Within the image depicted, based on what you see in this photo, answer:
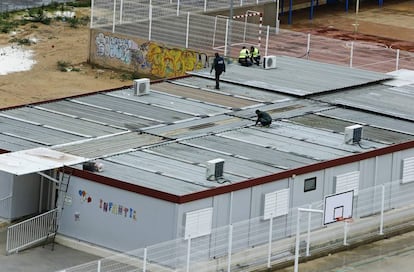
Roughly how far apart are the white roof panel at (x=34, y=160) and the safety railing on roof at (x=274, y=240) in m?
3.41

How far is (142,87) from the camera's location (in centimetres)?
5475

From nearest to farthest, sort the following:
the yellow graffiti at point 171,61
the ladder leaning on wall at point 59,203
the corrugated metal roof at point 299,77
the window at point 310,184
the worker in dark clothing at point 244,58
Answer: the ladder leaning on wall at point 59,203
the window at point 310,184
the corrugated metal roof at point 299,77
the worker in dark clothing at point 244,58
the yellow graffiti at point 171,61

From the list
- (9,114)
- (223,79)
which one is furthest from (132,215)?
(223,79)

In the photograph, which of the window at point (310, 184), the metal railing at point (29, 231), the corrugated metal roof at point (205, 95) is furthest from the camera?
the corrugated metal roof at point (205, 95)

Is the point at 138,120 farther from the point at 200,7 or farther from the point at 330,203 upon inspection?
the point at 200,7

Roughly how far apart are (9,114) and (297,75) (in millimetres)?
12480

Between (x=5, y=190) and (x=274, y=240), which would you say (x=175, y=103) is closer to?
(x=5, y=190)

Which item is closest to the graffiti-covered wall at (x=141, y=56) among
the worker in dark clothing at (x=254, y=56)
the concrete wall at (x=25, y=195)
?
the worker in dark clothing at (x=254, y=56)

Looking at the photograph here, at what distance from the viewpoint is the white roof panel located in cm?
4450

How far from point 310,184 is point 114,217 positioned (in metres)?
6.05

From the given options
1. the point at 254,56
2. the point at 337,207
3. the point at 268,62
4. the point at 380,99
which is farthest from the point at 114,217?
the point at 254,56

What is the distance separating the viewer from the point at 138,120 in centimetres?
5169

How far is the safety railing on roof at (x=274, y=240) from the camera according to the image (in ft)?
141

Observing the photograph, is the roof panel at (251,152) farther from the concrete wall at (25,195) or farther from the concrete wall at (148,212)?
the concrete wall at (25,195)
